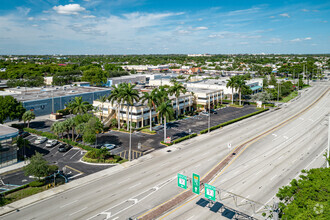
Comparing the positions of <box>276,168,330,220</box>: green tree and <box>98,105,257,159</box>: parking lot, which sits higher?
<box>276,168,330,220</box>: green tree

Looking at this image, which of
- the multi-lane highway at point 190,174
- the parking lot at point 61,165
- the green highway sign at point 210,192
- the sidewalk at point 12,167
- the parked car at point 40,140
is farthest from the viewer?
the parked car at point 40,140

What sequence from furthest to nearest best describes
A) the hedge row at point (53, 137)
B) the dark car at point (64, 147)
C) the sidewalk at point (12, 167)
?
the hedge row at point (53, 137) → the dark car at point (64, 147) → the sidewalk at point (12, 167)

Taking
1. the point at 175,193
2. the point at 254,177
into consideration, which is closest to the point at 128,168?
the point at 175,193

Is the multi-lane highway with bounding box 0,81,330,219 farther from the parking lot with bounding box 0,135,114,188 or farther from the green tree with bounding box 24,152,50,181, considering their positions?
the green tree with bounding box 24,152,50,181

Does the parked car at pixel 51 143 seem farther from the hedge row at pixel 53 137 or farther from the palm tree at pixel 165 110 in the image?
the palm tree at pixel 165 110

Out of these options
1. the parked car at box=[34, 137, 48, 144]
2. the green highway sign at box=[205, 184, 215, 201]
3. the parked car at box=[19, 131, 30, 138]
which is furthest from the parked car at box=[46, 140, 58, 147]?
the green highway sign at box=[205, 184, 215, 201]

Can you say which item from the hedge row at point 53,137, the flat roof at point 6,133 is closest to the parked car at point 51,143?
the hedge row at point 53,137

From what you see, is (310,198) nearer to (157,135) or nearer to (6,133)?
(157,135)
